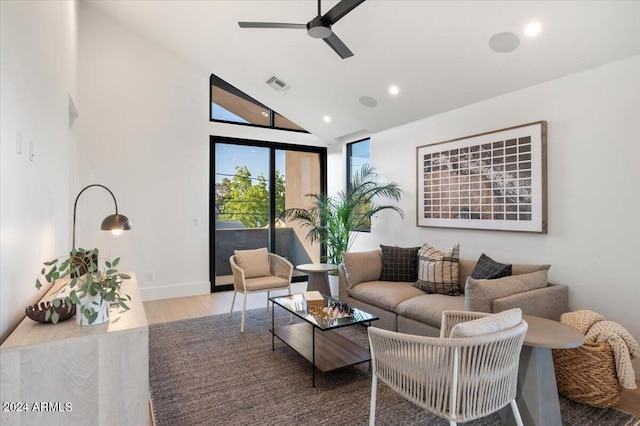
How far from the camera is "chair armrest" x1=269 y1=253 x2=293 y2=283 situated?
4.21 m

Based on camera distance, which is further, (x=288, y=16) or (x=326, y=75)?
(x=326, y=75)

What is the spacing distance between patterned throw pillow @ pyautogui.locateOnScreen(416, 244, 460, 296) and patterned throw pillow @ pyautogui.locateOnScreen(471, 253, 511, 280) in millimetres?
217

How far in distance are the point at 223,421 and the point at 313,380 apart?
2.27 feet

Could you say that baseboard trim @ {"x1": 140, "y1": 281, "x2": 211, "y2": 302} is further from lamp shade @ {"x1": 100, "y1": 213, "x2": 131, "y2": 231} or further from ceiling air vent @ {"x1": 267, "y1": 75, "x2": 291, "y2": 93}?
ceiling air vent @ {"x1": 267, "y1": 75, "x2": 291, "y2": 93}

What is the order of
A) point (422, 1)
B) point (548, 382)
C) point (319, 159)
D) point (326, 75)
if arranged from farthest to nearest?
point (319, 159) < point (326, 75) < point (422, 1) < point (548, 382)

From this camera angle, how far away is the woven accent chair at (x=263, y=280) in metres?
3.88

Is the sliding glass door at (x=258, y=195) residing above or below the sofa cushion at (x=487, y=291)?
above

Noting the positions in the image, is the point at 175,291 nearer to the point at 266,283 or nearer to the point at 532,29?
the point at 266,283

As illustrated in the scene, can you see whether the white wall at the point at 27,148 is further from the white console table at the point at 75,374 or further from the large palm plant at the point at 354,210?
the large palm plant at the point at 354,210

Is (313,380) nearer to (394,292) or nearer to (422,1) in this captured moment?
(394,292)

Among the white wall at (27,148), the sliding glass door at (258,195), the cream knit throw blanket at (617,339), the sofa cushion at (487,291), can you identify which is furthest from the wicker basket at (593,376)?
the sliding glass door at (258,195)

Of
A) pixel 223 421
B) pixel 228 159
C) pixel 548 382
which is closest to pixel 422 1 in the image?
pixel 548 382

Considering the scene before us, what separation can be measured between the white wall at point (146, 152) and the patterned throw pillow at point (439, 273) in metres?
3.44

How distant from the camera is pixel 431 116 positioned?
4348 millimetres
